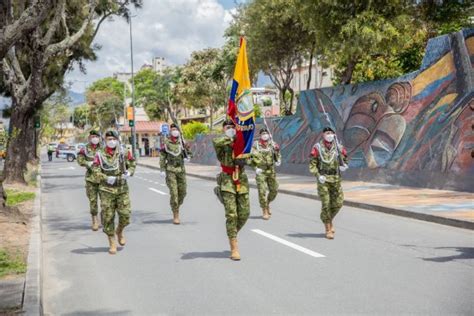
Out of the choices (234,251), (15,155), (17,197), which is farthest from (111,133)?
(15,155)

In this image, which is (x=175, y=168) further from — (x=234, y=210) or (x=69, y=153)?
(x=69, y=153)

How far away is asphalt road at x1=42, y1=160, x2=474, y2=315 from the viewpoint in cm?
613

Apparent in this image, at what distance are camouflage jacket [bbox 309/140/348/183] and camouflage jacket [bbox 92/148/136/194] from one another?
2951mm

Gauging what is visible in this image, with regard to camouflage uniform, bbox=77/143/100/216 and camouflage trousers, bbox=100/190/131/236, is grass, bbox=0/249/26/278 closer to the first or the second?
camouflage trousers, bbox=100/190/131/236

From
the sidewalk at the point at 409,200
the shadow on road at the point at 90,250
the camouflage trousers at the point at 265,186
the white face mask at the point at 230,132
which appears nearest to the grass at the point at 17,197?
the camouflage trousers at the point at 265,186

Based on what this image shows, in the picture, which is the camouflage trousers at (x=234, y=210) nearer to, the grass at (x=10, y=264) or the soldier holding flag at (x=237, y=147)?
the soldier holding flag at (x=237, y=147)

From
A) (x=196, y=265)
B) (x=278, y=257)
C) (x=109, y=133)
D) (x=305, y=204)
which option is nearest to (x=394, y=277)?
(x=278, y=257)

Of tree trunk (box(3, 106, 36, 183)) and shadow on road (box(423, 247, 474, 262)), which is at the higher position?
tree trunk (box(3, 106, 36, 183))

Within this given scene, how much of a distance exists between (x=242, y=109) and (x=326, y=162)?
281 centimetres

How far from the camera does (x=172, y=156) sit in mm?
12500

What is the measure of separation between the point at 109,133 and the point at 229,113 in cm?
207

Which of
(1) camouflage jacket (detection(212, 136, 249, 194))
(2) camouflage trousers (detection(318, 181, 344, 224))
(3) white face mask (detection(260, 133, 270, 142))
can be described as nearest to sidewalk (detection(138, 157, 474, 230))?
(2) camouflage trousers (detection(318, 181, 344, 224))

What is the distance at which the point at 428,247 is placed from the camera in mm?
9289

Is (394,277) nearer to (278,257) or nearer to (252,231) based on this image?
(278,257)
